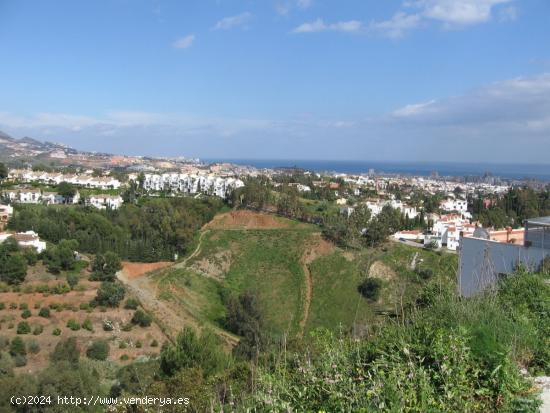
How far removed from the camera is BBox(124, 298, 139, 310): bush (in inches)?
818

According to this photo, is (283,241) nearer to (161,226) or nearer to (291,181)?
(161,226)

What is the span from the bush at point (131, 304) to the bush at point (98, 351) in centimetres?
408

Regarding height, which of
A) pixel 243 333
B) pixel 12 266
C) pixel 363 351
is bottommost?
pixel 243 333

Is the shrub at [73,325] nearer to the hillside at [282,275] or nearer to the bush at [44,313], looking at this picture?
the bush at [44,313]

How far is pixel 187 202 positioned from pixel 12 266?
1546cm

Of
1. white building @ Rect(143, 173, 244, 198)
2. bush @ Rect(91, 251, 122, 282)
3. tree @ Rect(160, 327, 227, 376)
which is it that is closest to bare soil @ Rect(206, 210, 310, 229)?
bush @ Rect(91, 251, 122, 282)

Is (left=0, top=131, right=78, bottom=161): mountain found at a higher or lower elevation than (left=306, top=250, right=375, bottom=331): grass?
higher

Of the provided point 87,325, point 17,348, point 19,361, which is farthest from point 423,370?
point 87,325

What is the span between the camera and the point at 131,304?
68.6 ft

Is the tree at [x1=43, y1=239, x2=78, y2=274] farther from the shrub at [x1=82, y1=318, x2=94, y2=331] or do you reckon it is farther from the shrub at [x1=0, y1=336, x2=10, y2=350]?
the shrub at [x1=0, y1=336, x2=10, y2=350]

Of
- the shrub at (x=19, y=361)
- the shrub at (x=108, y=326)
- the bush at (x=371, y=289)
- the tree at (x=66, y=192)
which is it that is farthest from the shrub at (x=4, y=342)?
the tree at (x=66, y=192)

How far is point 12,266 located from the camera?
22.2 metres

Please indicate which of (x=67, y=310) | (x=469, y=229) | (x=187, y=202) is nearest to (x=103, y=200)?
(x=187, y=202)

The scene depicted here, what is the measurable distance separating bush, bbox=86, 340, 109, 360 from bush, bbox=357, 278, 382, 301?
1215 cm
